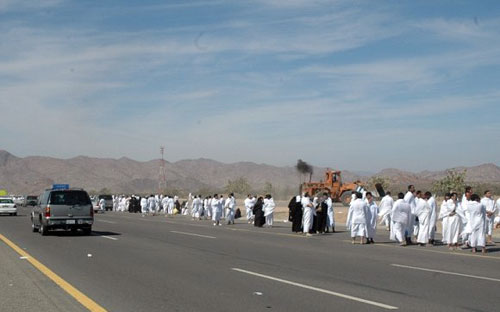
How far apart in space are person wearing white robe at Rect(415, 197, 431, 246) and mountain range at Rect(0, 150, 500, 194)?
120693 millimetres

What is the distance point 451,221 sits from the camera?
1997cm

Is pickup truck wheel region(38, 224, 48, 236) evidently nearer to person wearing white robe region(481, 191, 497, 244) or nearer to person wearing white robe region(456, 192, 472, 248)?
person wearing white robe region(456, 192, 472, 248)

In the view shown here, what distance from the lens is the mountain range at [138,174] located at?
15225cm

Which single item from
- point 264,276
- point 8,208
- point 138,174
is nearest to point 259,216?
point 264,276

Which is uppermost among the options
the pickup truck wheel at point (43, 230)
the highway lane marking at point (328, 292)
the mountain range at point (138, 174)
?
the mountain range at point (138, 174)

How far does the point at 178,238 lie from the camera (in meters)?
23.0

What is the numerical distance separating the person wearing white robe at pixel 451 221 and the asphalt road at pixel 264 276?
473 mm

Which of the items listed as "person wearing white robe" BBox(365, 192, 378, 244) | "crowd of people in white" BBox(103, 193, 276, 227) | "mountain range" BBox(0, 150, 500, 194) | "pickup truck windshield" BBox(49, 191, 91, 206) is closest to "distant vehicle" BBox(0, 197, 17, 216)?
"crowd of people in white" BBox(103, 193, 276, 227)

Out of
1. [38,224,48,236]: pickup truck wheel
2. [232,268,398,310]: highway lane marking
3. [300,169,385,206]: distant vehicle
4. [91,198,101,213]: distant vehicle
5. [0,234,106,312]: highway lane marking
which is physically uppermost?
[300,169,385,206]: distant vehicle

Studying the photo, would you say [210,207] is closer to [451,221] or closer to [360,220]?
[360,220]

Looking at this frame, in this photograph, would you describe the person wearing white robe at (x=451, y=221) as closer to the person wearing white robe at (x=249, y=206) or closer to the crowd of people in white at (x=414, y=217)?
the crowd of people in white at (x=414, y=217)

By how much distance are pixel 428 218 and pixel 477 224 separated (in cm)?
259

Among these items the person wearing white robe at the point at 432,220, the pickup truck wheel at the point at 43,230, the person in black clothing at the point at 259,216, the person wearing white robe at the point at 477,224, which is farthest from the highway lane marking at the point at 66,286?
the person in black clothing at the point at 259,216

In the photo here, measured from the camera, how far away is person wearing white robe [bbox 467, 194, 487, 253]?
18.5 m
